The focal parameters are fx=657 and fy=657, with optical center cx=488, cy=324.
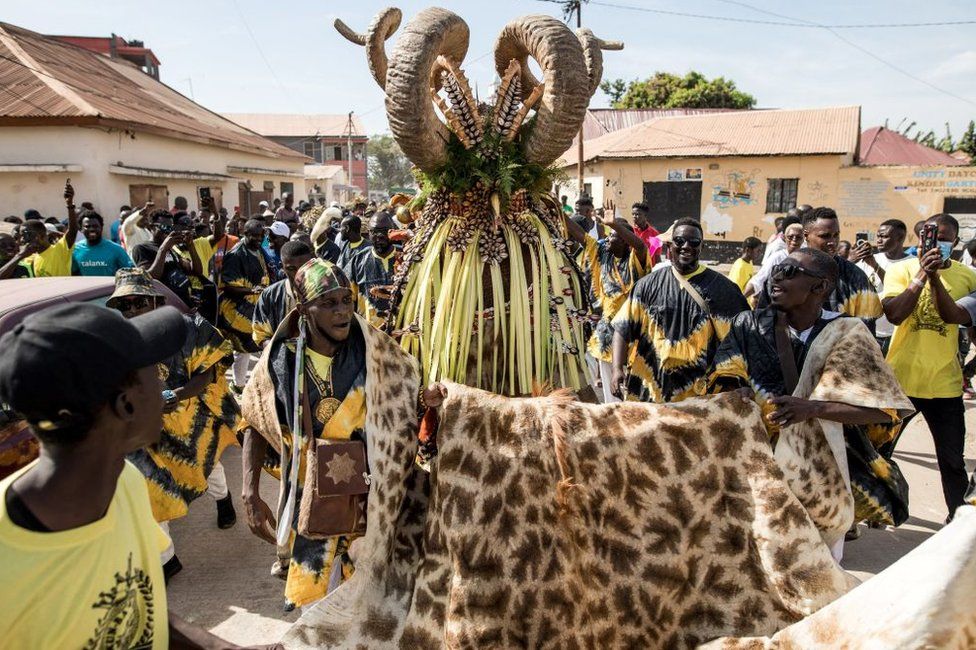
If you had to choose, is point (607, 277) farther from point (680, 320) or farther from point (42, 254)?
point (42, 254)

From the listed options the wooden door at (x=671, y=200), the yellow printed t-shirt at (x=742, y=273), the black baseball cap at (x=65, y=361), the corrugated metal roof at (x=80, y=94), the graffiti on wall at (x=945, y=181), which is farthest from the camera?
the wooden door at (x=671, y=200)

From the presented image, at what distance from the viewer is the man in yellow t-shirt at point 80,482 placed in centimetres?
132

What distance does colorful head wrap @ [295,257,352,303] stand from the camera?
3.09 meters

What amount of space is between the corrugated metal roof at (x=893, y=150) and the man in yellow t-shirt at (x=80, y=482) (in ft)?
102

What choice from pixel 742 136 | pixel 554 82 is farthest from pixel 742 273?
pixel 742 136

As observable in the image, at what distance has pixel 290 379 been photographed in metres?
3.23

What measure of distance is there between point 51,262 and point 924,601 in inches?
309

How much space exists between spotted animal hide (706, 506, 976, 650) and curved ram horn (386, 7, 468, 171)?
2.43 m

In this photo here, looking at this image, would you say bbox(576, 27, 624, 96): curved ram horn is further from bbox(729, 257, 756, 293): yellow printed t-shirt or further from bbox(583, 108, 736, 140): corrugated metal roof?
bbox(583, 108, 736, 140): corrugated metal roof

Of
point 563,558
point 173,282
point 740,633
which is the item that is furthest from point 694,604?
point 173,282

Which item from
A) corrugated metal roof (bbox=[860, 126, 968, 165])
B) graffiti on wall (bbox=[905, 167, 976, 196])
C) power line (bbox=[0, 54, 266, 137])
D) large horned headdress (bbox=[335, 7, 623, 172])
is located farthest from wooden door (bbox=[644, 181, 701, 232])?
large horned headdress (bbox=[335, 7, 623, 172])

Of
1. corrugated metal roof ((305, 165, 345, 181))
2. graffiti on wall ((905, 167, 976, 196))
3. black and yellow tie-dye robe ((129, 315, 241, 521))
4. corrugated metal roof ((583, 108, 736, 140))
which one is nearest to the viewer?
black and yellow tie-dye robe ((129, 315, 241, 521))

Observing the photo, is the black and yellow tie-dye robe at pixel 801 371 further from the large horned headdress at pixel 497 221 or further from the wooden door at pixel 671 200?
the wooden door at pixel 671 200

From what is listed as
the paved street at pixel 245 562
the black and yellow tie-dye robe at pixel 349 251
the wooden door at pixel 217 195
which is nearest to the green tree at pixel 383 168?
the wooden door at pixel 217 195
